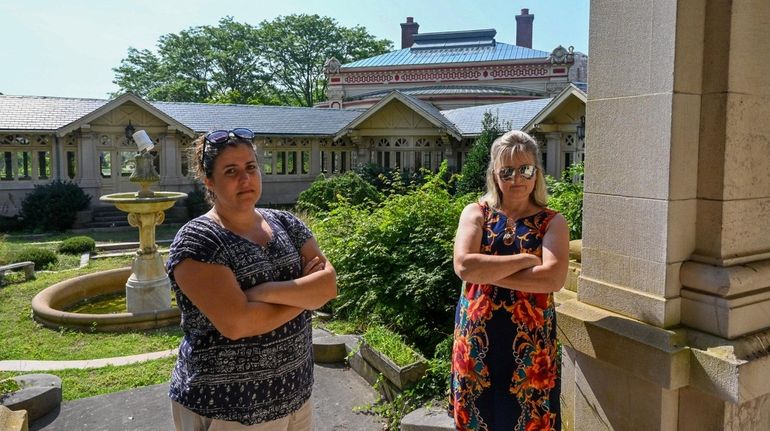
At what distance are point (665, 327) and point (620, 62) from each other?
1.25 meters

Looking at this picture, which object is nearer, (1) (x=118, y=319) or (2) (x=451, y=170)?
(1) (x=118, y=319)

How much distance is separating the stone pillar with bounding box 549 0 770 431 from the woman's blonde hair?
38cm

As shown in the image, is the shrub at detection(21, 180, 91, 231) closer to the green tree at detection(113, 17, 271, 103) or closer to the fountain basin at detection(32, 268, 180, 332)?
the fountain basin at detection(32, 268, 180, 332)

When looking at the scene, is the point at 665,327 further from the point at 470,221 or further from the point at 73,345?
the point at 73,345

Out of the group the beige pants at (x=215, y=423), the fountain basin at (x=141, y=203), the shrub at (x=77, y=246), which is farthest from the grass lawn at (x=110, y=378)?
the shrub at (x=77, y=246)

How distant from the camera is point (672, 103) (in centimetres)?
254

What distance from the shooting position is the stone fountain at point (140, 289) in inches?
311

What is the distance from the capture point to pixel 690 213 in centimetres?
263

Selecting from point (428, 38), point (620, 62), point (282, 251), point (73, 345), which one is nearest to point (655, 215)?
point (620, 62)

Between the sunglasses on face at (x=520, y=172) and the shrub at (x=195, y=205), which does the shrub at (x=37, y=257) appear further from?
the sunglasses on face at (x=520, y=172)

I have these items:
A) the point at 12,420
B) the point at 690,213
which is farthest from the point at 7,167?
the point at 690,213

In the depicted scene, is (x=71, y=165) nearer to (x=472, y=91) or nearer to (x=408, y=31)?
(x=472, y=91)

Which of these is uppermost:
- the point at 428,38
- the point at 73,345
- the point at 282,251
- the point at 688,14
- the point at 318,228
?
the point at 428,38

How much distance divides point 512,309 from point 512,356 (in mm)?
208
